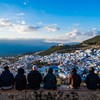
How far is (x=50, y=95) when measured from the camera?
1342 cm

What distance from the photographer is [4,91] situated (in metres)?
13.3

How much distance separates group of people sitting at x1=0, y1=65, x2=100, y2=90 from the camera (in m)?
13.5

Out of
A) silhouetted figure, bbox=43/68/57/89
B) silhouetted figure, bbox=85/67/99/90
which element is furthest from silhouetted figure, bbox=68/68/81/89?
silhouetted figure, bbox=43/68/57/89

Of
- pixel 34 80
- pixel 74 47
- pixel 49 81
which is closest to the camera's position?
pixel 34 80

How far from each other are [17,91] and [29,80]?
71 centimetres

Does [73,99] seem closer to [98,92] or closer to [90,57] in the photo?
[98,92]

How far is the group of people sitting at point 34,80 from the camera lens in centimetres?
1350

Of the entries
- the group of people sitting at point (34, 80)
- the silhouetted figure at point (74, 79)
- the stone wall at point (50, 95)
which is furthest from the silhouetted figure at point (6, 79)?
the silhouetted figure at point (74, 79)

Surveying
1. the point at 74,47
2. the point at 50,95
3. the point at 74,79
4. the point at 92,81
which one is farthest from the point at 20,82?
the point at 74,47

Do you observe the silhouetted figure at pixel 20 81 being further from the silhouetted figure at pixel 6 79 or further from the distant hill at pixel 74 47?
Answer: the distant hill at pixel 74 47

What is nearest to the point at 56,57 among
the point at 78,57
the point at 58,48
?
the point at 78,57

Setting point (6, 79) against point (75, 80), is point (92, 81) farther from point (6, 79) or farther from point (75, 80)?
point (6, 79)

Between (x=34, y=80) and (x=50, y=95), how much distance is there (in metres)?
0.94

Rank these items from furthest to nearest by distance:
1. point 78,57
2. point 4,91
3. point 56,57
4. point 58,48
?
point 58,48 → point 56,57 → point 78,57 → point 4,91
